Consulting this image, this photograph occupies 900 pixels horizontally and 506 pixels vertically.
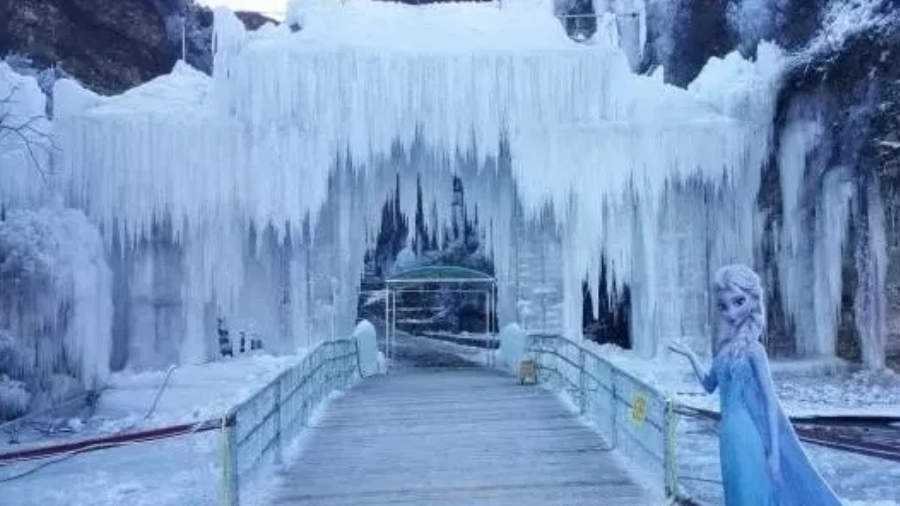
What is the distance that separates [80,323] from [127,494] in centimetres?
806

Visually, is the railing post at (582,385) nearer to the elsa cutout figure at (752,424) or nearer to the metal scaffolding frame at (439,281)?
the elsa cutout figure at (752,424)

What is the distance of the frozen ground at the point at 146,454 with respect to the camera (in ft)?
35.8

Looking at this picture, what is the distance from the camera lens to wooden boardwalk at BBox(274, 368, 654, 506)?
7996mm

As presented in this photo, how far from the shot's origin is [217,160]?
750 inches

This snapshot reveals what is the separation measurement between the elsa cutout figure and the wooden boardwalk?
2264mm

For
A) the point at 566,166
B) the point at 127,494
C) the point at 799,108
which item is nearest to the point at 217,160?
the point at 566,166

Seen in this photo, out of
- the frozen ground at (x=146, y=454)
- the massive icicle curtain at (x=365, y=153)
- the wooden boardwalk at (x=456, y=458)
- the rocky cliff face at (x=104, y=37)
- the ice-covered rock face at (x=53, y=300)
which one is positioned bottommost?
the frozen ground at (x=146, y=454)

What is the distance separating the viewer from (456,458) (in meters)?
9.55

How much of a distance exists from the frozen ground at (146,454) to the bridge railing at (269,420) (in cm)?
40

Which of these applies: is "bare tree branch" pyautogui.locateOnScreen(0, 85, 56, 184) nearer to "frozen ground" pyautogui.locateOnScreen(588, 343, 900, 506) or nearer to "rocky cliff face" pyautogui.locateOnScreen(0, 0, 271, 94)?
"rocky cliff face" pyautogui.locateOnScreen(0, 0, 271, 94)

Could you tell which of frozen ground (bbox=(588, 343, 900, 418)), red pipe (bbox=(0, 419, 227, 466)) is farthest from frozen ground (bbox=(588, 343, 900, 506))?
red pipe (bbox=(0, 419, 227, 466))

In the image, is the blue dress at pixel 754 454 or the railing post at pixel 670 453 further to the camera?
the railing post at pixel 670 453

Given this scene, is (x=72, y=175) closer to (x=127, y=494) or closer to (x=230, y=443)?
(x=127, y=494)

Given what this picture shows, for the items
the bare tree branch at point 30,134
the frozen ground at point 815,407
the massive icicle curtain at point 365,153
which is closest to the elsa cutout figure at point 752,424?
the frozen ground at point 815,407
